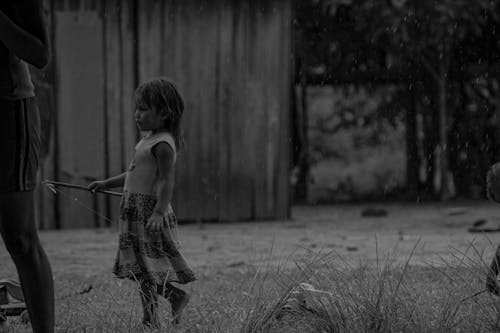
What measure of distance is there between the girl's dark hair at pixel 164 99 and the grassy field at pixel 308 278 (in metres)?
0.75

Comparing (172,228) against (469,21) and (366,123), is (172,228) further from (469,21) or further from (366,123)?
(366,123)

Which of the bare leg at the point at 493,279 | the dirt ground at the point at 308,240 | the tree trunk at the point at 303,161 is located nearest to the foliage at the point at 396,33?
the tree trunk at the point at 303,161

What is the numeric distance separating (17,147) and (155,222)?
3.65ft

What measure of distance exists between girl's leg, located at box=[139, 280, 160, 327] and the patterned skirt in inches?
1.5

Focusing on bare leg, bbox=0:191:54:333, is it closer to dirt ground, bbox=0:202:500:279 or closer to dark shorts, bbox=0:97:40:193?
dark shorts, bbox=0:97:40:193

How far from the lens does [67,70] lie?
1048cm

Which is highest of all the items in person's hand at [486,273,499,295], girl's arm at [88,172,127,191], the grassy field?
girl's arm at [88,172,127,191]

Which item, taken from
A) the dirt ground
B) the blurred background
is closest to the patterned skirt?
the dirt ground

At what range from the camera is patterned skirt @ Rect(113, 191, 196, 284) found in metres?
4.58

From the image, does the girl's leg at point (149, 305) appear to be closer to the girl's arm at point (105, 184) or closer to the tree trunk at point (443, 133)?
the girl's arm at point (105, 184)

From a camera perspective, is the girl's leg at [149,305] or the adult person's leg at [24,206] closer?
the adult person's leg at [24,206]

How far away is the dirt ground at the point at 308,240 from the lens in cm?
751

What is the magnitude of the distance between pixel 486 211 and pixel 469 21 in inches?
95.5

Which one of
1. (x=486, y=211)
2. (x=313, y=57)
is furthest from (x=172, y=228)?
(x=313, y=57)
